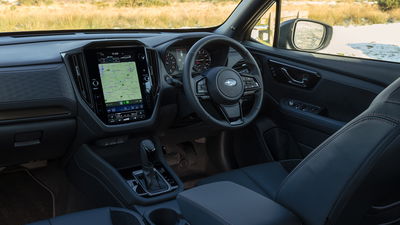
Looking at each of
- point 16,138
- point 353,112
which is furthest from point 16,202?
point 353,112

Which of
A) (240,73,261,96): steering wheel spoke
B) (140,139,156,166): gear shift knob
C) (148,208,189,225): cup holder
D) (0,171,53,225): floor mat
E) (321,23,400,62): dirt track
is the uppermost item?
(321,23,400,62): dirt track

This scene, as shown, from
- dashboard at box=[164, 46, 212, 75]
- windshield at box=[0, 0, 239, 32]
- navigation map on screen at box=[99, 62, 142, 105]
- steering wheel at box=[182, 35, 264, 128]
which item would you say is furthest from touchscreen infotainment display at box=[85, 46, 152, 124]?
windshield at box=[0, 0, 239, 32]

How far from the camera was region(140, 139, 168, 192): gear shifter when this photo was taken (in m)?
2.38

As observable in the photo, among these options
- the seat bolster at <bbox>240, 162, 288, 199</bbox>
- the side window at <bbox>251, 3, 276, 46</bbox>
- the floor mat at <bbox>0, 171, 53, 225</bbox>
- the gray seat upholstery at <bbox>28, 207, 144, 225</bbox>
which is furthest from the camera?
the side window at <bbox>251, 3, 276, 46</bbox>

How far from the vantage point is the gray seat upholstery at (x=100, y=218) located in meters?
1.98

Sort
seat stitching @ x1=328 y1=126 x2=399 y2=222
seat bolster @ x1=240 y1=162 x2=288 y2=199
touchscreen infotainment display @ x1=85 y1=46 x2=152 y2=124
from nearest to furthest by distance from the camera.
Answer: seat stitching @ x1=328 y1=126 x2=399 y2=222 → seat bolster @ x1=240 y1=162 x2=288 y2=199 → touchscreen infotainment display @ x1=85 y1=46 x2=152 y2=124

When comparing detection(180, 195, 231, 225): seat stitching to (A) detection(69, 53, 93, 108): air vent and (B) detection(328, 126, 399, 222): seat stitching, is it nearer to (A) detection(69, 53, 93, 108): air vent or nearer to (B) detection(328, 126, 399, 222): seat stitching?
(B) detection(328, 126, 399, 222): seat stitching

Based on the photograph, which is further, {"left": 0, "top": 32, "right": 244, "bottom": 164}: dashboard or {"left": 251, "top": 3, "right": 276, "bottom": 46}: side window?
{"left": 251, "top": 3, "right": 276, "bottom": 46}: side window

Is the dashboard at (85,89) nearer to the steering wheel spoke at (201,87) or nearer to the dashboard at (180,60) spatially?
the dashboard at (180,60)

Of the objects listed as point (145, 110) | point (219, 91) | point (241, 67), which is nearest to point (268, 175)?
point (219, 91)

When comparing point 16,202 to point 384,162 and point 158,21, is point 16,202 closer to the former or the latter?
point 158,21

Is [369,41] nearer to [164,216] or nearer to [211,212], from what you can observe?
[164,216]

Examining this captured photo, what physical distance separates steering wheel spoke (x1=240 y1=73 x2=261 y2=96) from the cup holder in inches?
29.1

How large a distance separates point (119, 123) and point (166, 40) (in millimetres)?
575
